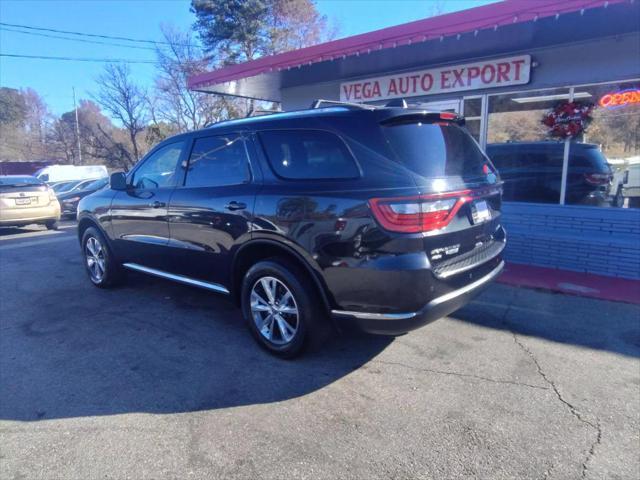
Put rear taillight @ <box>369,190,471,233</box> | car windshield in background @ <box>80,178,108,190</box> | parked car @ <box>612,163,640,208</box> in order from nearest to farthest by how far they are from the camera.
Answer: rear taillight @ <box>369,190,471,233</box>, parked car @ <box>612,163,640,208</box>, car windshield in background @ <box>80,178,108,190</box>

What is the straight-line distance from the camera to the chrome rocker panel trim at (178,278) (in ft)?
13.4

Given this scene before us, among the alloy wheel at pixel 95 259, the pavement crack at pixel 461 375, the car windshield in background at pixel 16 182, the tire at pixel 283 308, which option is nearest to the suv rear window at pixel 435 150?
the tire at pixel 283 308

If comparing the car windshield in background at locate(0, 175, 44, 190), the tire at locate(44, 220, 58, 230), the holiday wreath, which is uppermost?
the holiday wreath

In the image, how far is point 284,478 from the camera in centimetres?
236

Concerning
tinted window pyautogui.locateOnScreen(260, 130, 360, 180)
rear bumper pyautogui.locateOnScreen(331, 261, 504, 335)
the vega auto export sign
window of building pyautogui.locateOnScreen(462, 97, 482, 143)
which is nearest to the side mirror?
tinted window pyautogui.locateOnScreen(260, 130, 360, 180)

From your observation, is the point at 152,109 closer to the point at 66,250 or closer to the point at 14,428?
the point at 66,250

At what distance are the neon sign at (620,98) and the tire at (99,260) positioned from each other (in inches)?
276

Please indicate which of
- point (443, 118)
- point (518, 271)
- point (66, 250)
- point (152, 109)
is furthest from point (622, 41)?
point (152, 109)

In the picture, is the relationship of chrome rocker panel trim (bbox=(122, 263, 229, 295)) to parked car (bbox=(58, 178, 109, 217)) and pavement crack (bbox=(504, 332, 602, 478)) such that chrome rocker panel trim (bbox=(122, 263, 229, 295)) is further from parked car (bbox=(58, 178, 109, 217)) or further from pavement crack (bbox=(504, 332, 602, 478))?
parked car (bbox=(58, 178, 109, 217))

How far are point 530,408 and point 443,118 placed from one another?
221 cm

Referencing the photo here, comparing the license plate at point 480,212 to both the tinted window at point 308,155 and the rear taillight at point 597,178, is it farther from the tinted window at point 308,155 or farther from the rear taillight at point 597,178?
the rear taillight at point 597,178

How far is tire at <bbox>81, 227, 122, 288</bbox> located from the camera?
5.48 metres

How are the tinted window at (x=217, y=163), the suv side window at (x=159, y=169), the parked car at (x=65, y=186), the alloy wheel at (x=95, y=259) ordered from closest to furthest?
the tinted window at (x=217, y=163), the suv side window at (x=159, y=169), the alloy wheel at (x=95, y=259), the parked car at (x=65, y=186)

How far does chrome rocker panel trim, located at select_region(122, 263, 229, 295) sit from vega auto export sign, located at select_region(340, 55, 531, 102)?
17.9 ft
